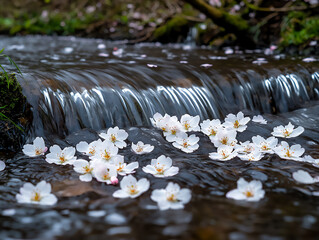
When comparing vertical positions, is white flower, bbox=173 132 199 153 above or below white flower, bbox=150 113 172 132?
below

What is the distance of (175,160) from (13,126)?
3.33 feet

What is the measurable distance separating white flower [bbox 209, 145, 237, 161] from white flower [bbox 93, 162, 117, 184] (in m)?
0.57

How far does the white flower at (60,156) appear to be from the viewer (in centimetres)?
179

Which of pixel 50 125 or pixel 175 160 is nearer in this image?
pixel 175 160

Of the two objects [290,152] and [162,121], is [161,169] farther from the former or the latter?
[290,152]

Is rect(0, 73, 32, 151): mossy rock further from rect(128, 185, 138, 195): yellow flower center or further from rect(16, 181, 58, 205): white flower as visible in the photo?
rect(128, 185, 138, 195): yellow flower center

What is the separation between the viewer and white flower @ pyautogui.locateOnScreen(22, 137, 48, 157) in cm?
187

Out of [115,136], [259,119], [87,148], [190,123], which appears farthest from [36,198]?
[259,119]

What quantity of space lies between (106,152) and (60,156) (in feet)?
0.84

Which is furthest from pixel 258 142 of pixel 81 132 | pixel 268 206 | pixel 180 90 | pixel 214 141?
pixel 81 132

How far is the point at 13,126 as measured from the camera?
2.05 meters

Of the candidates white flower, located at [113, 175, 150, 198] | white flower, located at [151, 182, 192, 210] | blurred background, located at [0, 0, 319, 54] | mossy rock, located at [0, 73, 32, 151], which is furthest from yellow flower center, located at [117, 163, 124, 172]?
blurred background, located at [0, 0, 319, 54]

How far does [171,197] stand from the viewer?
4.49ft

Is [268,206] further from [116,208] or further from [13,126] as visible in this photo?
[13,126]
